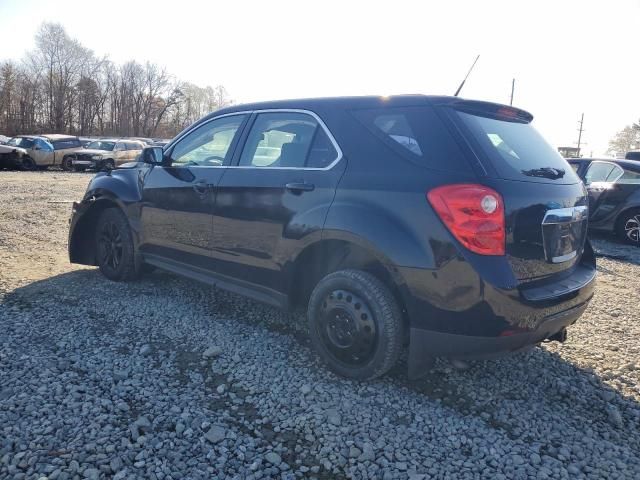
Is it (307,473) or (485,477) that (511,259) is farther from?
(307,473)

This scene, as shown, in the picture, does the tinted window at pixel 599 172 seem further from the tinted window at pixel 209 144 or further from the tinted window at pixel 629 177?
the tinted window at pixel 209 144

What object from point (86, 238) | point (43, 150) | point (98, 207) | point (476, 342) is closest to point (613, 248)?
point (476, 342)

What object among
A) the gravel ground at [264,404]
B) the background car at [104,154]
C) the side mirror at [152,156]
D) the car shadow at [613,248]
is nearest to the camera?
the gravel ground at [264,404]

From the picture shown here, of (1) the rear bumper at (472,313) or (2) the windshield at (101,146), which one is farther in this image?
(2) the windshield at (101,146)

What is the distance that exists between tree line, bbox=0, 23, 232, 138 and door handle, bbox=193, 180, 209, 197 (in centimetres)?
5835

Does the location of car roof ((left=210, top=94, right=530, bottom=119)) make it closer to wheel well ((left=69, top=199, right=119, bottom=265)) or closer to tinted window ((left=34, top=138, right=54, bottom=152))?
wheel well ((left=69, top=199, right=119, bottom=265))

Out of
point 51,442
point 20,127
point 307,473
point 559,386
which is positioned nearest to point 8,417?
point 51,442

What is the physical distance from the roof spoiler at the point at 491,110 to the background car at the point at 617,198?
6.09m

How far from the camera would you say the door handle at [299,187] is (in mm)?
3184

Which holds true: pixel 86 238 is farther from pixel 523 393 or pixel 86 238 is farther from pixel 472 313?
pixel 523 393

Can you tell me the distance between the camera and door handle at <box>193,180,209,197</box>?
3.93 m

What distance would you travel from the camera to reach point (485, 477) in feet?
7.42

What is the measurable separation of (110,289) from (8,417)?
2306 millimetres

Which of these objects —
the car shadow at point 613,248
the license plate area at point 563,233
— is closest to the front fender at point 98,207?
the license plate area at point 563,233
